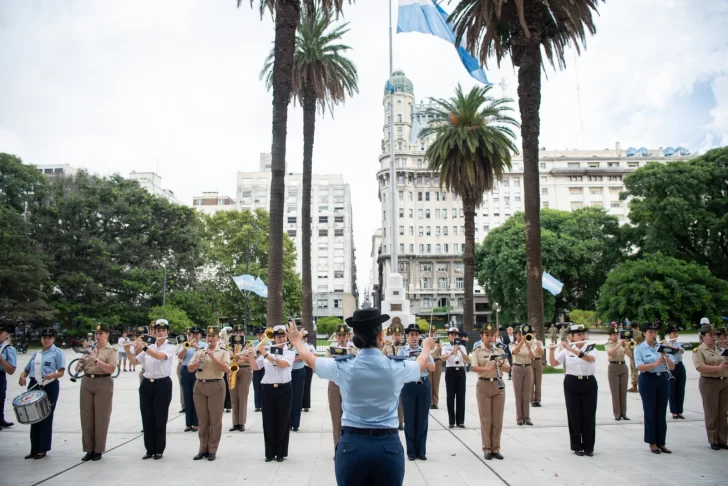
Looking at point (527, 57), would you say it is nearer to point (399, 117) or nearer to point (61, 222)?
point (61, 222)

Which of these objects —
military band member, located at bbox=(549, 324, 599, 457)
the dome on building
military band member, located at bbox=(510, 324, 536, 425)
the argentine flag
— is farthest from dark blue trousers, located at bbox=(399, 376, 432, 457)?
the dome on building

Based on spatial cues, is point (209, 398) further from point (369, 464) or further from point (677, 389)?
point (677, 389)

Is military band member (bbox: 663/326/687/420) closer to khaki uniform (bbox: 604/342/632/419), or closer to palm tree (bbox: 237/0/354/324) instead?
khaki uniform (bbox: 604/342/632/419)

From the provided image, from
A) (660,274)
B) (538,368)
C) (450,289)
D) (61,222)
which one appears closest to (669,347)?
(538,368)

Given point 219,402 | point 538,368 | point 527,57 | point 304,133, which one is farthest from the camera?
point 304,133

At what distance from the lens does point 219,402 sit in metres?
8.83

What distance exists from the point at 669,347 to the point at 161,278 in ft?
156

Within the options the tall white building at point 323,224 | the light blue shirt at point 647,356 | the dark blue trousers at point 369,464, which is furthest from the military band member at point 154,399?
the tall white building at point 323,224

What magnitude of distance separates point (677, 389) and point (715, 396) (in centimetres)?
331

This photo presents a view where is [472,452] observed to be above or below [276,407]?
below

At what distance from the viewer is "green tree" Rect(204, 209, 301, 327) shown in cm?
5644

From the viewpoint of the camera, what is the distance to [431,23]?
20.3 meters

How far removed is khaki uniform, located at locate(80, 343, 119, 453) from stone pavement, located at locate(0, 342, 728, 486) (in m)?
0.37

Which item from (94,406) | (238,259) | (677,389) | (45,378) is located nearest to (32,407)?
(45,378)
